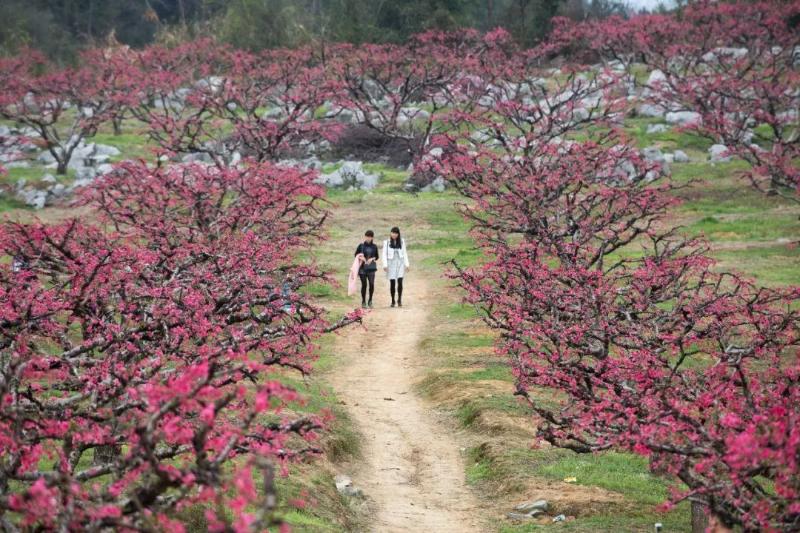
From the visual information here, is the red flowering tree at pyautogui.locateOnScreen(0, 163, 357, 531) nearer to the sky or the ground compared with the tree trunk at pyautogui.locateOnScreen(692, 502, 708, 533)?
nearer to the sky

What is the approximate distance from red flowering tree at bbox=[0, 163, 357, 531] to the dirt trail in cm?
143

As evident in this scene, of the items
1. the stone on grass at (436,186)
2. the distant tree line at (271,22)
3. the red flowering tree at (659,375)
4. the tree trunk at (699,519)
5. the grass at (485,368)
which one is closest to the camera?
the red flowering tree at (659,375)

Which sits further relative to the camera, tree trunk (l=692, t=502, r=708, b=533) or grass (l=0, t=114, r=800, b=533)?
grass (l=0, t=114, r=800, b=533)

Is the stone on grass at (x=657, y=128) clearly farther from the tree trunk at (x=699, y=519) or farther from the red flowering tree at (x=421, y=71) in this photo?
the tree trunk at (x=699, y=519)

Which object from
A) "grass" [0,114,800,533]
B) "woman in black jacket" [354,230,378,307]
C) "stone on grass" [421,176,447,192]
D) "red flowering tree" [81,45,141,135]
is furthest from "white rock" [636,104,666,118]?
"woman in black jacket" [354,230,378,307]

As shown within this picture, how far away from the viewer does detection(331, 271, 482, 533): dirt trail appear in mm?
12383

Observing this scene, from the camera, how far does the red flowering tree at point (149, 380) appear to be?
18.9 ft

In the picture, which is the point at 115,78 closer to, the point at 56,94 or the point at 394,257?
the point at 56,94

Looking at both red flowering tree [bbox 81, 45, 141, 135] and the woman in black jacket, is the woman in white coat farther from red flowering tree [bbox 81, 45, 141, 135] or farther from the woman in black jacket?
red flowering tree [bbox 81, 45, 141, 135]

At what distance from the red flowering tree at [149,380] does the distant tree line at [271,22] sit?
141 ft

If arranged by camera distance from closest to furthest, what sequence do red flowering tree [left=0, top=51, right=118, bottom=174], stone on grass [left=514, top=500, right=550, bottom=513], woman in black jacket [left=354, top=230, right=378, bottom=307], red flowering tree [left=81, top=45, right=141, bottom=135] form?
1. stone on grass [left=514, top=500, right=550, bottom=513]
2. woman in black jacket [left=354, top=230, right=378, bottom=307]
3. red flowering tree [left=0, top=51, right=118, bottom=174]
4. red flowering tree [left=81, top=45, right=141, bottom=135]

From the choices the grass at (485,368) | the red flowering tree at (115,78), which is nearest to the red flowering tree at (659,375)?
the grass at (485,368)

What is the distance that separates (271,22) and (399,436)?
56063mm

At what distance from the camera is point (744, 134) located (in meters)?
43.2
